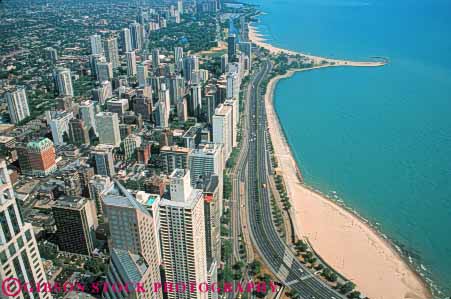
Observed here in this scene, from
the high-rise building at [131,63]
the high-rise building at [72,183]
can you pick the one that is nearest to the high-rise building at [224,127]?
the high-rise building at [72,183]

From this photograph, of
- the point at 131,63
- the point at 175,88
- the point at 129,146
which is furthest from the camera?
the point at 131,63

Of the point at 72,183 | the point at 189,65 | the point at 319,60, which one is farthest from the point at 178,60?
the point at 72,183

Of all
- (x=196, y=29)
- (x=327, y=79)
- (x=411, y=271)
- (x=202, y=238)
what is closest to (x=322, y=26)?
(x=196, y=29)

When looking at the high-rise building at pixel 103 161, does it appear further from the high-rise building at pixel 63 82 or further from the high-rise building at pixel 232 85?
the high-rise building at pixel 63 82

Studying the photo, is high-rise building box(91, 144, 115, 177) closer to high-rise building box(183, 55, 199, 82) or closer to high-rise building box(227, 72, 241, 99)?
high-rise building box(227, 72, 241, 99)

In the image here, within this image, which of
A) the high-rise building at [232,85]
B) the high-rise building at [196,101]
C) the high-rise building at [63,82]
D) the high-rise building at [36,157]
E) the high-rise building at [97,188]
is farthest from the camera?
the high-rise building at [63,82]

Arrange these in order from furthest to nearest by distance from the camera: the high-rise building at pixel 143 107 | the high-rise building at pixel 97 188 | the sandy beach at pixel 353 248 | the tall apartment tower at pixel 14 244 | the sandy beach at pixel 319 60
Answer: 1. the sandy beach at pixel 319 60
2. the high-rise building at pixel 143 107
3. the high-rise building at pixel 97 188
4. the sandy beach at pixel 353 248
5. the tall apartment tower at pixel 14 244

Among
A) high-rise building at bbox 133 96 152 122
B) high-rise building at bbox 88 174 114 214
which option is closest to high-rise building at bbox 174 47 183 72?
high-rise building at bbox 133 96 152 122

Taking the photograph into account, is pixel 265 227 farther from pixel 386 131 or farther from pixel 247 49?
pixel 247 49
